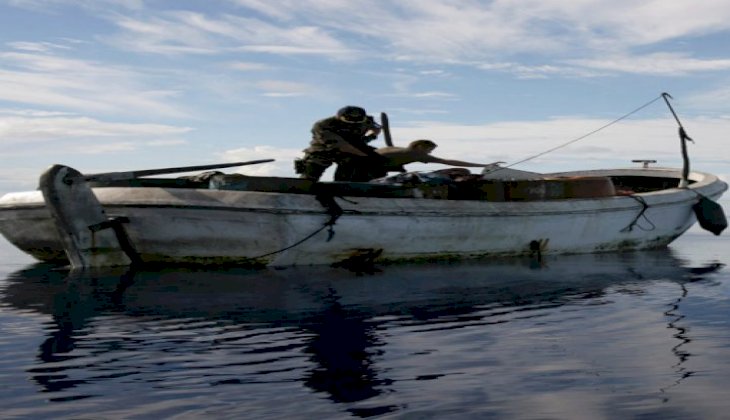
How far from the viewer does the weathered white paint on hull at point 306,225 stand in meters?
12.8

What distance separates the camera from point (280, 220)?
12.9m

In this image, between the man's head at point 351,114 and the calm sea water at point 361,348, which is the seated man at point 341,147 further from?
the calm sea water at point 361,348

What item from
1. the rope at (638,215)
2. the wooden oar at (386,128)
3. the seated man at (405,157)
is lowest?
the rope at (638,215)

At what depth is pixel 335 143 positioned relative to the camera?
1560 centimetres

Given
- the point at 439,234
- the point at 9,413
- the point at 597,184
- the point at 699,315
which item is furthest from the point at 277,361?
the point at 597,184

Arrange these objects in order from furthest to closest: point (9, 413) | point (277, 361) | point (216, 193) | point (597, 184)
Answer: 1. point (597, 184)
2. point (216, 193)
3. point (277, 361)
4. point (9, 413)

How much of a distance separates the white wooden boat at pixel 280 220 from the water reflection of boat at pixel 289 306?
20.0 inches

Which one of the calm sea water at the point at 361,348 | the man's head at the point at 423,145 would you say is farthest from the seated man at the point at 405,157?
the calm sea water at the point at 361,348

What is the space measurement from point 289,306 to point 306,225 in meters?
4.06

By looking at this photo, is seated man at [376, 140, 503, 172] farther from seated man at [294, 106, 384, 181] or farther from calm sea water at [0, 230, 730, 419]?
calm sea water at [0, 230, 730, 419]

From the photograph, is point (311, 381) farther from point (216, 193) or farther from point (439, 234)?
point (439, 234)

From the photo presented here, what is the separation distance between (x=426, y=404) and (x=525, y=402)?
597 mm

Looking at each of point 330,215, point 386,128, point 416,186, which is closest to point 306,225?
point 330,215

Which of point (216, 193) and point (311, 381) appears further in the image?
point (216, 193)
